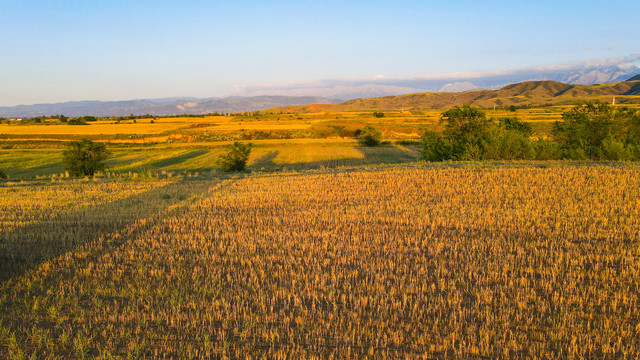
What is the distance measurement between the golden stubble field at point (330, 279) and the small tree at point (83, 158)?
21.9 metres

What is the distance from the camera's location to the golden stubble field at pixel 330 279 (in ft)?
15.9

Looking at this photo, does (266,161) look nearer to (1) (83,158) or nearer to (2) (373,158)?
(2) (373,158)

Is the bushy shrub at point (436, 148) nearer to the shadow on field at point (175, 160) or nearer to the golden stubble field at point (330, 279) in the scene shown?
the golden stubble field at point (330, 279)

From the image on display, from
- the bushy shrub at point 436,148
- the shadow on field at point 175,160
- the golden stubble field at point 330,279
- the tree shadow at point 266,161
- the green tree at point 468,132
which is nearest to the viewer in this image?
the golden stubble field at point 330,279

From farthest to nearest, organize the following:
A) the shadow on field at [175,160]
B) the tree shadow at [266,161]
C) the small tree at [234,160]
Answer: the shadow on field at [175,160] < the tree shadow at [266,161] < the small tree at [234,160]

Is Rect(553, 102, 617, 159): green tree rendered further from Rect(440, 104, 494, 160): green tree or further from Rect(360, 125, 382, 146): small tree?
Rect(360, 125, 382, 146): small tree

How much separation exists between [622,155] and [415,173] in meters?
16.9

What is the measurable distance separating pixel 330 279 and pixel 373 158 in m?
42.3

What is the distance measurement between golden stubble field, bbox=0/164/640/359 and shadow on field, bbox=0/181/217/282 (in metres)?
0.07

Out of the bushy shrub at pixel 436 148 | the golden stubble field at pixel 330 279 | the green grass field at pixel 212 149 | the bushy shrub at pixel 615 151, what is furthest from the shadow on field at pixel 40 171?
the bushy shrub at pixel 615 151

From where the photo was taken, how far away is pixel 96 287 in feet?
21.8

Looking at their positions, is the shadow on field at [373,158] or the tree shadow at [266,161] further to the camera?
the tree shadow at [266,161]

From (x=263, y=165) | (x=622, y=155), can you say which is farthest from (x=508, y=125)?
(x=263, y=165)

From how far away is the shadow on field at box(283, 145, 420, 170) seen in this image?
4312 centimetres
